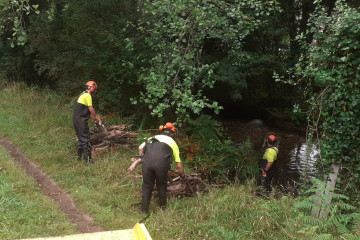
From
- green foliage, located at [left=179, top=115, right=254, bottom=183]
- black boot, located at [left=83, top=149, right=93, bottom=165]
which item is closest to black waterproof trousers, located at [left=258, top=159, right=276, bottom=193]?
green foliage, located at [left=179, top=115, right=254, bottom=183]

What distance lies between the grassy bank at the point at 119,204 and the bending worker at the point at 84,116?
1.15 feet

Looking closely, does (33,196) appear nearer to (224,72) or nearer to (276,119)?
(224,72)

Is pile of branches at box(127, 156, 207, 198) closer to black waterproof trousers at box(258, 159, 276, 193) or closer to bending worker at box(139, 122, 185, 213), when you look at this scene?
bending worker at box(139, 122, 185, 213)

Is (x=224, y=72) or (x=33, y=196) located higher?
(x=224, y=72)

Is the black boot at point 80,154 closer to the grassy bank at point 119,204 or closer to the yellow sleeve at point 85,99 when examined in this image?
the grassy bank at point 119,204

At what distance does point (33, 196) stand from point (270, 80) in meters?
15.6

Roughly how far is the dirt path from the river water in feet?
20.7

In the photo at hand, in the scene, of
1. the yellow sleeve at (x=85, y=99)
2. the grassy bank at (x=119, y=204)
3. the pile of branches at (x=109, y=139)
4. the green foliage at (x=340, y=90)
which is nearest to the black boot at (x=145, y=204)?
the grassy bank at (x=119, y=204)

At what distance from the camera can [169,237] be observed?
16.4 ft

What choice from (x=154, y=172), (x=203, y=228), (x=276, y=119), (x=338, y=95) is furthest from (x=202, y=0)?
(x=276, y=119)

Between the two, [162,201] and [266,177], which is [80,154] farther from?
[266,177]

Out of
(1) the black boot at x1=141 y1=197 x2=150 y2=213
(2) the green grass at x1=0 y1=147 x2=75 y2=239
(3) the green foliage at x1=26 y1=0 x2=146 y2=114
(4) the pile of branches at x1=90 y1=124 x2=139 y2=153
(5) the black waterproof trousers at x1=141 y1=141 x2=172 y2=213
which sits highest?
(3) the green foliage at x1=26 y1=0 x2=146 y2=114

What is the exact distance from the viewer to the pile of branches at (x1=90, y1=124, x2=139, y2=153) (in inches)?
356

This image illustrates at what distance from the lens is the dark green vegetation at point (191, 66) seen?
6078mm
